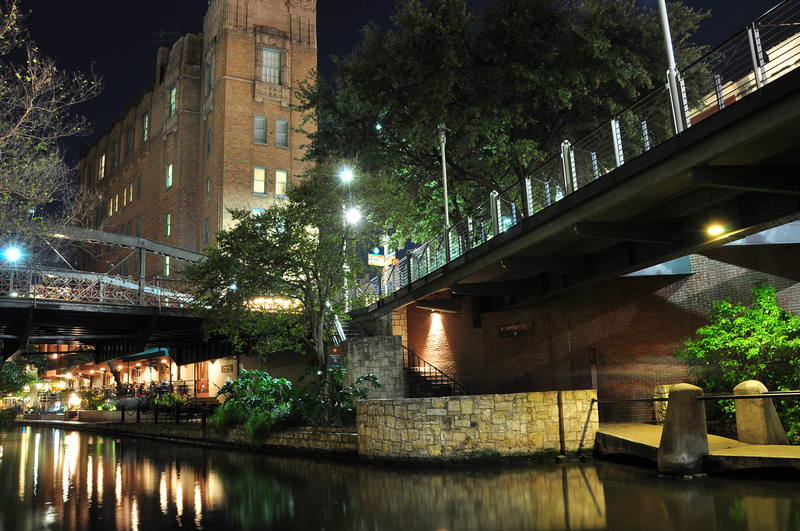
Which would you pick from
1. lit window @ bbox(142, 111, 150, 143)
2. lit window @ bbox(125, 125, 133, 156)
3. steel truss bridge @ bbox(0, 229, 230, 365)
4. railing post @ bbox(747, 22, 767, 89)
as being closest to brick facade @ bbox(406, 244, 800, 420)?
railing post @ bbox(747, 22, 767, 89)

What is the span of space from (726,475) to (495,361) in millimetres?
10580

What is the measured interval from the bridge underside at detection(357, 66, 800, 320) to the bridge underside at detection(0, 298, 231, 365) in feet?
65.6

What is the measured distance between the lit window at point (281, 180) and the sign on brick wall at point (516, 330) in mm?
29883

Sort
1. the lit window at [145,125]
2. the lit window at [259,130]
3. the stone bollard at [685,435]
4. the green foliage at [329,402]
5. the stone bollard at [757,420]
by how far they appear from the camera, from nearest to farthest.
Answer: the stone bollard at [685,435] < the stone bollard at [757,420] < the green foliage at [329,402] < the lit window at [259,130] < the lit window at [145,125]

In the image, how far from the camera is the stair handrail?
2259 cm

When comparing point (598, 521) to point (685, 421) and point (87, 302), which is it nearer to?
point (685, 421)

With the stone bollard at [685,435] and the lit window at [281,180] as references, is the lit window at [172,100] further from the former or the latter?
the stone bollard at [685,435]

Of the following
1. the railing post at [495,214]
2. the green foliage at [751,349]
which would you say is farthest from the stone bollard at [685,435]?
the railing post at [495,214]

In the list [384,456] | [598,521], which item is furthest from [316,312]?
[598,521]

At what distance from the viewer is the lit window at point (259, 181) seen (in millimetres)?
46656

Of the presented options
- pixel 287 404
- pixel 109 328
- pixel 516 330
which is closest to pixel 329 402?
pixel 287 404

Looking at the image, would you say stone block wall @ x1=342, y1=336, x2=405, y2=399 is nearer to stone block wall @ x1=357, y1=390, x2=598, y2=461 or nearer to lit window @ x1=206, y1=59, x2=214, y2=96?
stone block wall @ x1=357, y1=390, x2=598, y2=461

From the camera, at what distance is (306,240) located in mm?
21500

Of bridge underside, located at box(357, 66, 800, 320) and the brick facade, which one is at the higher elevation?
bridge underside, located at box(357, 66, 800, 320)
